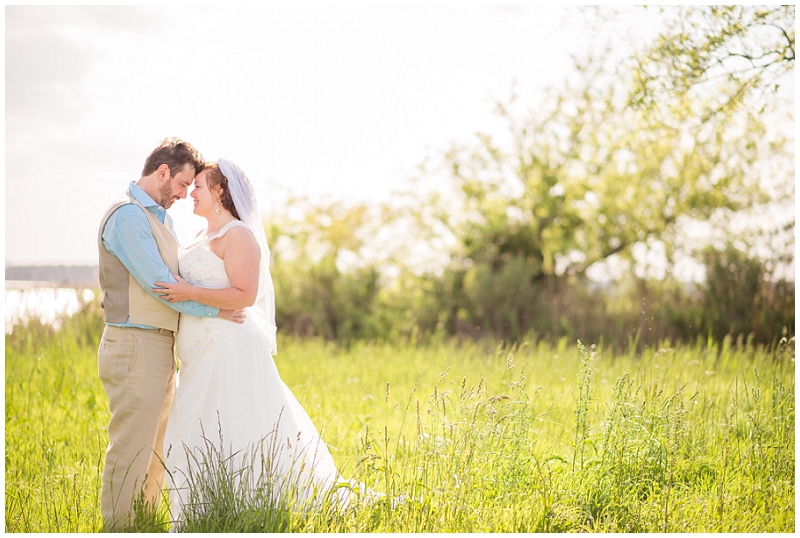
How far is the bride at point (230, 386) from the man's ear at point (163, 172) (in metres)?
0.24

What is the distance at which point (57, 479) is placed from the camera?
4.47 metres

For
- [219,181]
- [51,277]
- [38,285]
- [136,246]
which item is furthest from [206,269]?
[38,285]

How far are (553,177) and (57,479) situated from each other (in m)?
10.8

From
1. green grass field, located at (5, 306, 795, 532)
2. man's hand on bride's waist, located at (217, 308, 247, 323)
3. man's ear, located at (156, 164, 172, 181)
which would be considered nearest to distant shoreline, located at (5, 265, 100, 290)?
green grass field, located at (5, 306, 795, 532)

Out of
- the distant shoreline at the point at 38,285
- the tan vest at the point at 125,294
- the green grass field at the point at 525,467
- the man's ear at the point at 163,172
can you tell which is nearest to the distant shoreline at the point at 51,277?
the distant shoreline at the point at 38,285

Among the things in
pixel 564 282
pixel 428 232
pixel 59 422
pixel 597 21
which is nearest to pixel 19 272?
pixel 59 422

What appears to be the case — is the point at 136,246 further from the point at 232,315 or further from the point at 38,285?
the point at 38,285

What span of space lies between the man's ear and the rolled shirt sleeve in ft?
0.82

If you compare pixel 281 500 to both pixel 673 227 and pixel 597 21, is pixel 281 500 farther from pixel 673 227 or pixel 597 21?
pixel 673 227

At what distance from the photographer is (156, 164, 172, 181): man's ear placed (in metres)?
3.83

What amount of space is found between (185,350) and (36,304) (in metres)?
6.70

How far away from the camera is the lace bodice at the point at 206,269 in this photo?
12.9 ft

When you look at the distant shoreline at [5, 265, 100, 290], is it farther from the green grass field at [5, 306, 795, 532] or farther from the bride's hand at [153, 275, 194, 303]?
the bride's hand at [153, 275, 194, 303]

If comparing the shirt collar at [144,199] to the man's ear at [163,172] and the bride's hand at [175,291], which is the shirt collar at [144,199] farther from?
the bride's hand at [175,291]
